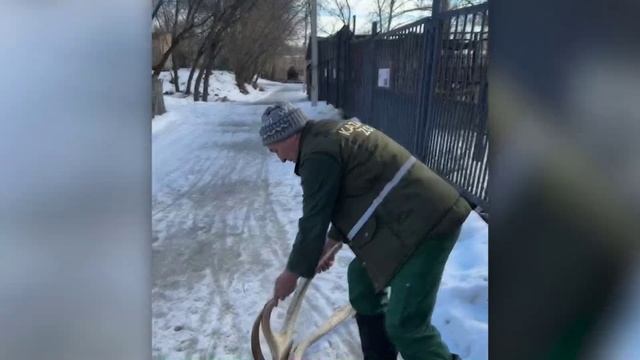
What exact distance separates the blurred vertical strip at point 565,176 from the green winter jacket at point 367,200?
3.83 ft

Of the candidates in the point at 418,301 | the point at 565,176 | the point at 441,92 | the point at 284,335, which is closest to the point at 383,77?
the point at 441,92

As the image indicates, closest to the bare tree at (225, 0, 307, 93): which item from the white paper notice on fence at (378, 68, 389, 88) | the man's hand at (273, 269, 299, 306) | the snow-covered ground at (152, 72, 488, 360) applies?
the white paper notice on fence at (378, 68, 389, 88)

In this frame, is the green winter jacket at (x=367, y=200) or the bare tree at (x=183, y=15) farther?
the bare tree at (x=183, y=15)

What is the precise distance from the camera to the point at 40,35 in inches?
39.9

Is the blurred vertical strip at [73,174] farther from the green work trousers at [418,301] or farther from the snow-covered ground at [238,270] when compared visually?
the snow-covered ground at [238,270]

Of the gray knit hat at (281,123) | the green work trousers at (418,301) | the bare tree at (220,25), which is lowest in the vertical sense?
the green work trousers at (418,301)

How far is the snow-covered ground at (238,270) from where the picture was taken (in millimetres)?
3545

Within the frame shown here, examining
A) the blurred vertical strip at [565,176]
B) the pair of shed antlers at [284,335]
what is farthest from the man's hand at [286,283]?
the blurred vertical strip at [565,176]

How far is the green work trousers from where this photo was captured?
98.3 inches

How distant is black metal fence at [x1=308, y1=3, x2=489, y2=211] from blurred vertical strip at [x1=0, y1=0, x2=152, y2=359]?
421 centimetres

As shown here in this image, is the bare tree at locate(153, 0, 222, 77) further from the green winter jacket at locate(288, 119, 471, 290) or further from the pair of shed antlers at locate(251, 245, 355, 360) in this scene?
the green winter jacket at locate(288, 119, 471, 290)

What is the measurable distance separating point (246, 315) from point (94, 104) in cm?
304

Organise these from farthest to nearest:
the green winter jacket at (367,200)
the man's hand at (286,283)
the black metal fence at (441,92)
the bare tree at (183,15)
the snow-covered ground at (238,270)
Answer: the bare tree at (183,15)
the black metal fence at (441,92)
the snow-covered ground at (238,270)
the man's hand at (286,283)
the green winter jacket at (367,200)

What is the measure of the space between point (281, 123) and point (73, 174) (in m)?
1.49
